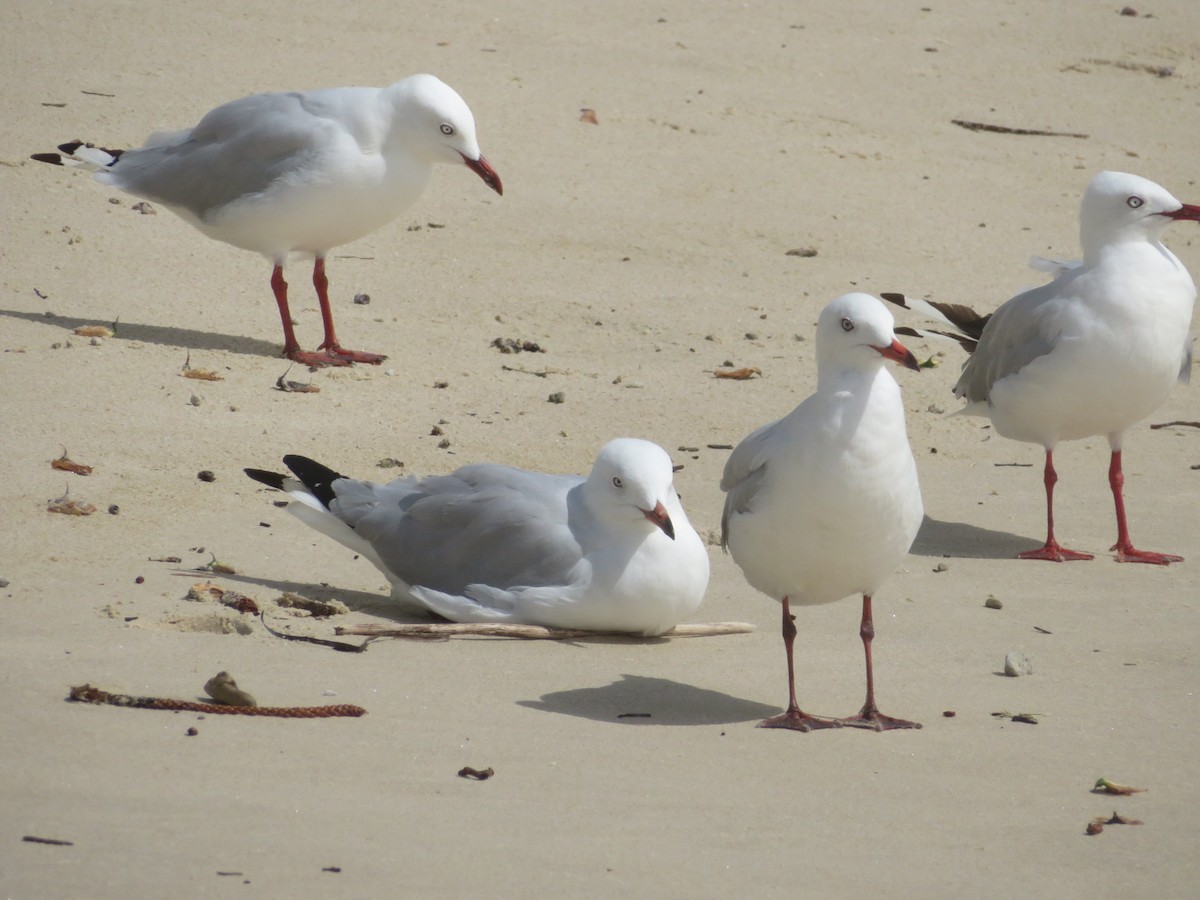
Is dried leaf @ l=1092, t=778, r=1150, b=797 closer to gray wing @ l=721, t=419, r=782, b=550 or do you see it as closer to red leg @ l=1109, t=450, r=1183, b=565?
gray wing @ l=721, t=419, r=782, b=550

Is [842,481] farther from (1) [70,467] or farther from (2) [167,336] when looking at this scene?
Result: (2) [167,336]

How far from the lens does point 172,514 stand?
20.3ft

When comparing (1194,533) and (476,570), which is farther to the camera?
(1194,533)

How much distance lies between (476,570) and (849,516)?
1.46 meters

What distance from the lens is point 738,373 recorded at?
8523 mm

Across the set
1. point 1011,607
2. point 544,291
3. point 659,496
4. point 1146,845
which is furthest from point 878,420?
point 544,291

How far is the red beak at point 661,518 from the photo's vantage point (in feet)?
16.9

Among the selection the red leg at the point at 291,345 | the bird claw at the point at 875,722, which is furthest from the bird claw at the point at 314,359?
the bird claw at the point at 875,722

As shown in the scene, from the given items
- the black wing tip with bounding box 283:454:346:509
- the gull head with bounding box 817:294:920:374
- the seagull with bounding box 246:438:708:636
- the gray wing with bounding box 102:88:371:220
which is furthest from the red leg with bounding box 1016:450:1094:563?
the gray wing with bounding box 102:88:371:220

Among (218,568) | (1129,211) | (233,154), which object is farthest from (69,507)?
(1129,211)

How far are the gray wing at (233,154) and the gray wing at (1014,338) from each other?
3.39 m

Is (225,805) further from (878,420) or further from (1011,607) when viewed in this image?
(1011,607)

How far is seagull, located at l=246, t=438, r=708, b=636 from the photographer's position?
5344mm

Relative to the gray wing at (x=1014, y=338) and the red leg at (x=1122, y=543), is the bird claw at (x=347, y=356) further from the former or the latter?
the red leg at (x=1122, y=543)
